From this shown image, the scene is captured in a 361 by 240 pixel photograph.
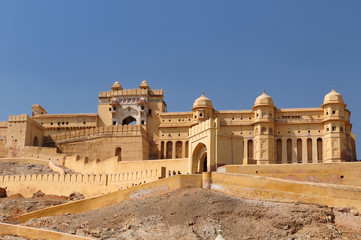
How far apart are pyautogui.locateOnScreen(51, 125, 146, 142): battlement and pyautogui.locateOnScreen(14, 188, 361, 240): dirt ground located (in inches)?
850

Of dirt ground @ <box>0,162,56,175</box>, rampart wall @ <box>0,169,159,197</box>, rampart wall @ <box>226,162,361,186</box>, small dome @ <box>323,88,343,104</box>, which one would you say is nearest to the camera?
rampart wall @ <box>226,162,361,186</box>

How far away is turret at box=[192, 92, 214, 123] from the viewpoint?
173 feet

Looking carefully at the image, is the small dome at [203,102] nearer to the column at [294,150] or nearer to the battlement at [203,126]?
the column at [294,150]

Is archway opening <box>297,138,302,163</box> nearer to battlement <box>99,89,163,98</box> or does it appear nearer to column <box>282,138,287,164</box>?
column <box>282,138,287,164</box>

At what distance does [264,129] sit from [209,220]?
26.5 meters

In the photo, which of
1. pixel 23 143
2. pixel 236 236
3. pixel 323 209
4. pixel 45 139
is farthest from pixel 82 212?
pixel 45 139

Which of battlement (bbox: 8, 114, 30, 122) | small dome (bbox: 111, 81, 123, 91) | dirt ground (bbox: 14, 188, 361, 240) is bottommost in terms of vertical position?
dirt ground (bbox: 14, 188, 361, 240)

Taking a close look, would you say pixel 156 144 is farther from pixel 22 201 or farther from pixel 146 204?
pixel 146 204

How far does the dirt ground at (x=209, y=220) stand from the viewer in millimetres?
23797

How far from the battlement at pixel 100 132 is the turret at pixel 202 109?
5539 mm

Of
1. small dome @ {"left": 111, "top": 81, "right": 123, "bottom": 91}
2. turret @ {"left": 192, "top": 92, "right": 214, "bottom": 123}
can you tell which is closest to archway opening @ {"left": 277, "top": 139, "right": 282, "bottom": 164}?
turret @ {"left": 192, "top": 92, "right": 214, "bottom": 123}

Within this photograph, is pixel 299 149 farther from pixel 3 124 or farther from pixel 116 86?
pixel 3 124

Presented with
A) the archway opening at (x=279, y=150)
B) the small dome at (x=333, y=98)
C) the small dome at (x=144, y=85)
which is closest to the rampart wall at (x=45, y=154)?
the small dome at (x=144, y=85)

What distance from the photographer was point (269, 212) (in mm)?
25469
